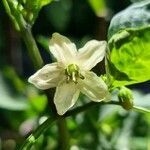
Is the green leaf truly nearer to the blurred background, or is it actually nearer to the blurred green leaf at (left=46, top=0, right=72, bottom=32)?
the blurred background

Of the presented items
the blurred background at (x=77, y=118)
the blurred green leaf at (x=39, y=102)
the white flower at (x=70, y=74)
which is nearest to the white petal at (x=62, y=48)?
the white flower at (x=70, y=74)

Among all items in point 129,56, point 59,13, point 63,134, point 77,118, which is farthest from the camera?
point 59,13

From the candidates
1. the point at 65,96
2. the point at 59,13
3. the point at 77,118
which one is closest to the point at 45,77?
the point at 65,96

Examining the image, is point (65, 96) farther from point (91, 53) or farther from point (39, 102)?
point (39, 102)

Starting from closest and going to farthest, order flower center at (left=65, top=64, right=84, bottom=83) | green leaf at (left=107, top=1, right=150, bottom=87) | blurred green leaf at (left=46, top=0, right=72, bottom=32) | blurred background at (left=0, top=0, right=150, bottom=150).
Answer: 1. green leaf at (left=107, top=1, right=150, bottom=87)
2. flower center at (left=65, top=64, right=84, bottom=83)
3. blurred background at (left=0, top=0, right=150, bottom=150)
4. blurred green leaf at (left=46, top=0, right=72, bottom=32)

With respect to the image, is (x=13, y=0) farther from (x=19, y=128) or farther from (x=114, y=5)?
(x=114, y=5)

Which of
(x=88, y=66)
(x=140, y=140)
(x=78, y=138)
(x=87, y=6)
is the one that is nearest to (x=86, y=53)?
(x=88, y=66)

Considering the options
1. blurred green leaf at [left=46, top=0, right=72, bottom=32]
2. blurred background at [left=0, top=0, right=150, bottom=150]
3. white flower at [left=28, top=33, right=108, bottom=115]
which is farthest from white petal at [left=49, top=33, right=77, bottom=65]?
blurred green leaf at [left=46, top=0, right=72, bottom=32]
